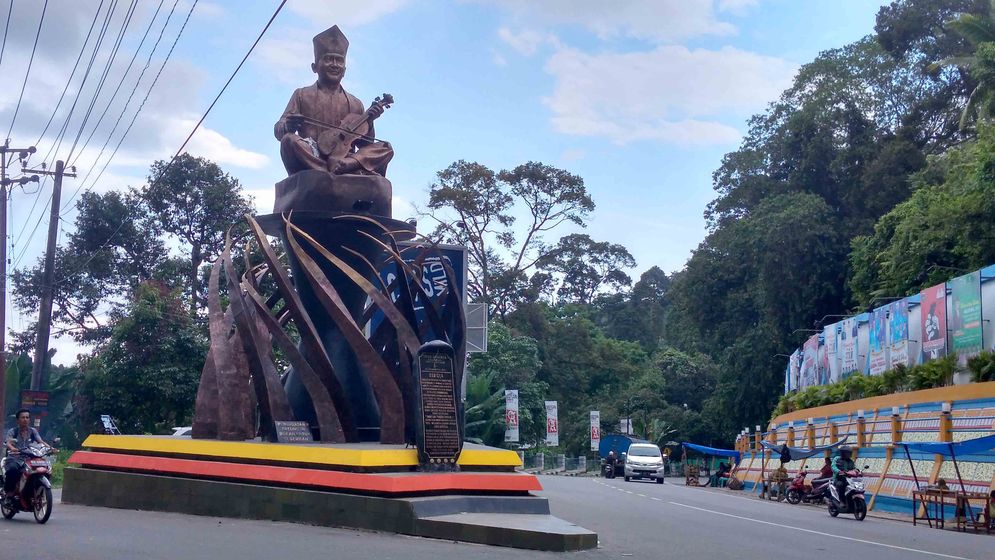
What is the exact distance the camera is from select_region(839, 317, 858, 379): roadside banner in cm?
3450

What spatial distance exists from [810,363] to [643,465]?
25.1 feet

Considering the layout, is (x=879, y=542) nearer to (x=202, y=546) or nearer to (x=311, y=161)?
(x=202, y=546)

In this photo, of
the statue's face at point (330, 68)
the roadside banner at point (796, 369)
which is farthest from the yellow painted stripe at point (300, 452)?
the roadside banner at point (796, 369)

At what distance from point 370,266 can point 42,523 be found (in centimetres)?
673

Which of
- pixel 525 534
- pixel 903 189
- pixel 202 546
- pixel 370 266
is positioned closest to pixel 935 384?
pixel 370 266

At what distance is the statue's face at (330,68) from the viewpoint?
1827 centimetres

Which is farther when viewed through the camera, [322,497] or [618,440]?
[618,440]

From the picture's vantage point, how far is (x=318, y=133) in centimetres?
1802

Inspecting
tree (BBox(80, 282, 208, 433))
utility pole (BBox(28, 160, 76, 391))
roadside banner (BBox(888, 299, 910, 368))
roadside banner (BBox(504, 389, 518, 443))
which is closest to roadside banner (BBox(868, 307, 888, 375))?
roadside banner (BBox(888, 299, 910, 368))

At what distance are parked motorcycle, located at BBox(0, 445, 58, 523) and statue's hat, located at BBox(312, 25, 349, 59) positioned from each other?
28.1ft

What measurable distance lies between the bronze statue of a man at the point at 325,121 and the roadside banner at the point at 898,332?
17231mm

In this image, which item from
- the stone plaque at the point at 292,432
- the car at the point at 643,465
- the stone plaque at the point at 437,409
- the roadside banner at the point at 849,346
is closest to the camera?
the stone plaque at the point at 437,409

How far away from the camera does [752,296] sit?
51344mm

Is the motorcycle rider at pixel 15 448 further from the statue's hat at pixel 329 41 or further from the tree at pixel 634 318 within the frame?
the tree at pixel 634 318
